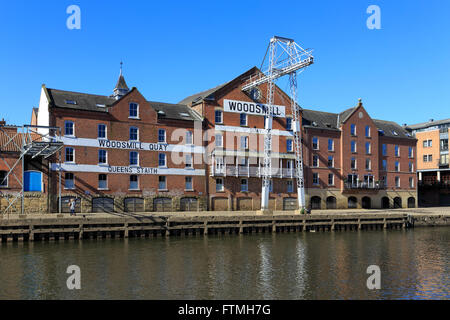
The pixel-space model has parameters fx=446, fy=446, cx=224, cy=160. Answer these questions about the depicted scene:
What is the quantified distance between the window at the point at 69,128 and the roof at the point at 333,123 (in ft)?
88.3

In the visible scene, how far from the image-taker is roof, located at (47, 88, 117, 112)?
136ft

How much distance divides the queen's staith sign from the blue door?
20.2m

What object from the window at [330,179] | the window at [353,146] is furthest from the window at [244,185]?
the window at [353,146]

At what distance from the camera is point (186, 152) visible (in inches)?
1832

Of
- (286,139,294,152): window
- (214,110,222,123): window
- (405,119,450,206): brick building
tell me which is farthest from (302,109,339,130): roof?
(405,119,450,206): brick building

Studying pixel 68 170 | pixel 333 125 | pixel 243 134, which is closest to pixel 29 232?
pixel 68 170

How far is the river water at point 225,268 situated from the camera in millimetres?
18094

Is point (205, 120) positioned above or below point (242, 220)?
above

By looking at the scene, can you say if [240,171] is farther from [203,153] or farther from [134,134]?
[134,134]

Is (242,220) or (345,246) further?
(242,220)
